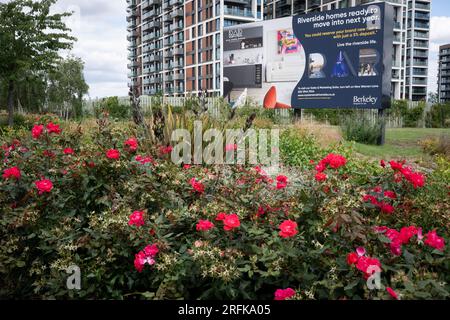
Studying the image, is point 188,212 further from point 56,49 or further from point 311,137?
point 56,49

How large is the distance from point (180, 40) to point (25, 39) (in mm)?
46928

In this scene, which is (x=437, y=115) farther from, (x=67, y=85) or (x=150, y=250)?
(x=67, y=85)

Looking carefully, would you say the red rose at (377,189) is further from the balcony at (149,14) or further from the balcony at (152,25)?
the balcony at (149,14)

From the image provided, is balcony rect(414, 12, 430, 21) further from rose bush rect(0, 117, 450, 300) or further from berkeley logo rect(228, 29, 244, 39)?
rose bush rect(0, 117, 450, 300)

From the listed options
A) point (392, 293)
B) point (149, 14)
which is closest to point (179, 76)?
point (149, 14)

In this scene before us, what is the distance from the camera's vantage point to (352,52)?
1473cm

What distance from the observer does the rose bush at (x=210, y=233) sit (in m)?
2.17

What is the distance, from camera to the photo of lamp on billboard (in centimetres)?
1681

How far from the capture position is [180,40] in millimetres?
67500

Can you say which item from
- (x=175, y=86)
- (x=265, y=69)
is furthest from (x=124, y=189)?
(x=175, y=86)

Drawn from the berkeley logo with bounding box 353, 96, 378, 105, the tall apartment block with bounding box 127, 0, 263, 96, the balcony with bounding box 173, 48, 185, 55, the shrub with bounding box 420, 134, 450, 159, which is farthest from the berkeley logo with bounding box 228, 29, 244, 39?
the balcony with bounding box 173, 48, 185, 55

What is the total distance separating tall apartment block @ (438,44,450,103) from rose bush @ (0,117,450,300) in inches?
4467

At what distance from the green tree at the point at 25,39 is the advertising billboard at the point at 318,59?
1047 centimetres

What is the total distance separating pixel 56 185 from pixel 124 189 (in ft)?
1.87
